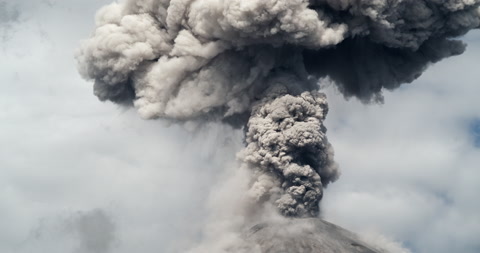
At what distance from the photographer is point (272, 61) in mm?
42906

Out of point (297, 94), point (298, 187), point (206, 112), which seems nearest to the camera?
point (298, 187)

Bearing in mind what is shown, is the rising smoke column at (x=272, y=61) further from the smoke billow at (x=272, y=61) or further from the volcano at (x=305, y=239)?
the volcano at (x=305, y=239)

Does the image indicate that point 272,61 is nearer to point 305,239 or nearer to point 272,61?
point 272,61

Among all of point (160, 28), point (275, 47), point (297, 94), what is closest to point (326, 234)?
point (297, 94)

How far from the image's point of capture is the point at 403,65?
149 feet

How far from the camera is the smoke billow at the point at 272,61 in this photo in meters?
39.4

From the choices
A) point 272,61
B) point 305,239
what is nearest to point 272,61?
point 272,61

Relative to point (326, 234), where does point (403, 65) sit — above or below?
above

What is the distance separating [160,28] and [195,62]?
442 cm

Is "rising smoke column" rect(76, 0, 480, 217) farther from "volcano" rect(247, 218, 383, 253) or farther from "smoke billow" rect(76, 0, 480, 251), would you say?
"volcano" rect(247, 218, 383, 253)

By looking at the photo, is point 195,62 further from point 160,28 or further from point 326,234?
point 326,234

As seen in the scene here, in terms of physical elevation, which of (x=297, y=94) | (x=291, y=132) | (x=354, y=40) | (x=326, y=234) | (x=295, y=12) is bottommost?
(x=326, y=234)

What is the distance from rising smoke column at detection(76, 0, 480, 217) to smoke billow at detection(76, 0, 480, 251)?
0.22ft

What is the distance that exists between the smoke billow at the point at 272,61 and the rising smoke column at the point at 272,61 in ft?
0.22
